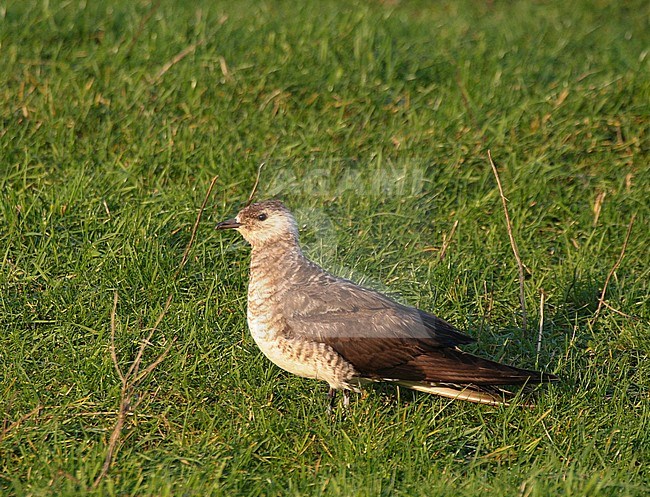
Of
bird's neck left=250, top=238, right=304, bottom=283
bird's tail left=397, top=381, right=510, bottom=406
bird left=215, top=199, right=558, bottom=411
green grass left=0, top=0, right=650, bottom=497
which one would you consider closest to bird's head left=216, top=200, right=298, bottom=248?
bird's neck left=250, top=238, right=304, bottom=283

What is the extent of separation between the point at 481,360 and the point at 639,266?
2.03m

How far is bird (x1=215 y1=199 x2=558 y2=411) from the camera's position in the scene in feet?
15.8

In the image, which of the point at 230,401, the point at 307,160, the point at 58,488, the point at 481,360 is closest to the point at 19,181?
the point at 307,160

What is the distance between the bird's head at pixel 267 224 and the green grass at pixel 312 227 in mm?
589

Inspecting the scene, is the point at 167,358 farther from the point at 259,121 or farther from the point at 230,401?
the point at 259,121

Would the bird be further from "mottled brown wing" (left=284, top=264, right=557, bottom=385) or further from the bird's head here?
the bird's head

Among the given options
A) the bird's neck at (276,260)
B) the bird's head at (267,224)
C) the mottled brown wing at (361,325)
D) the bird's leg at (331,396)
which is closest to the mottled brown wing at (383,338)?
the mottled brown wing at (361,325)

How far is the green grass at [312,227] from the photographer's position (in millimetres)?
4574

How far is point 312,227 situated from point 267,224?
49.6 inches

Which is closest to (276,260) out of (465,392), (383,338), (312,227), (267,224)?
(267,224)

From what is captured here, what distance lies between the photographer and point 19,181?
6.47 meters

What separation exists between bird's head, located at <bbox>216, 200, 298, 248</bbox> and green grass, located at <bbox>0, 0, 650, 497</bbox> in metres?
0.59

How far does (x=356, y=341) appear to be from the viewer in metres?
4.85

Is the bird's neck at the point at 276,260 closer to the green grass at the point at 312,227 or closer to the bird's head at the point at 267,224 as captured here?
the bird's head at the point at 267,224
